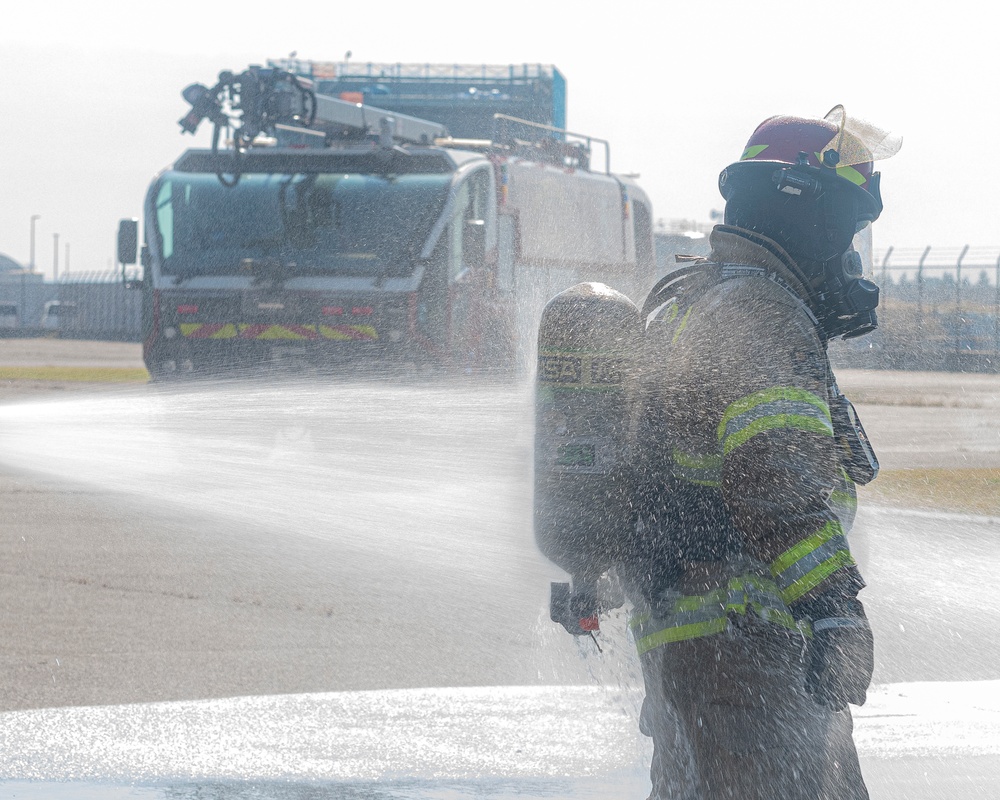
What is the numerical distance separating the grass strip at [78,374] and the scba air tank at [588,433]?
1705 centimetres

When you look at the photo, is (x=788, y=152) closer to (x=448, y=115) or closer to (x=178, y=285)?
(x=178, y=285)

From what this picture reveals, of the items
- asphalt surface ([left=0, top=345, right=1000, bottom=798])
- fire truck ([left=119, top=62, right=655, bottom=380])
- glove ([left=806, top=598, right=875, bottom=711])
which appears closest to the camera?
glove ([left=806, top=598, right=875, bottom=711])

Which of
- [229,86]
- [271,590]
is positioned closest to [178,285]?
[229,86]

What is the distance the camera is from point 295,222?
31.7 feet

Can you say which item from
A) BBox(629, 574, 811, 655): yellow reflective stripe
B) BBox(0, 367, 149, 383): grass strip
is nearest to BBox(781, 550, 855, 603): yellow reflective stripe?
BBox(629, 574, 811, 655): yellow reflective stripe

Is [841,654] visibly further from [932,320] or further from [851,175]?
[932,320]

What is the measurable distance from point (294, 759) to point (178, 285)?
6.59 m

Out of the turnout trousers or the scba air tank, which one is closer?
the turnout trousers

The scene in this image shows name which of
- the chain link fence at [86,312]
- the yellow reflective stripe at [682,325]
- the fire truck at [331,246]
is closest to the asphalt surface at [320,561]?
the fire truck at [331,246]

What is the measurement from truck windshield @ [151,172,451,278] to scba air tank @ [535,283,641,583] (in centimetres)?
697

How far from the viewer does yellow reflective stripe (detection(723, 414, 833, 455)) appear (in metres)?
2.09

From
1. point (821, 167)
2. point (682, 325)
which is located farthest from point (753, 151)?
point (682, 325)

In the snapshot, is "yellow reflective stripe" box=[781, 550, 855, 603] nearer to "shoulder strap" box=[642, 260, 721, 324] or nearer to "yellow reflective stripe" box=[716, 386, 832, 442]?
"yellow reflective stripe" box=[716, 386, 832, 442]

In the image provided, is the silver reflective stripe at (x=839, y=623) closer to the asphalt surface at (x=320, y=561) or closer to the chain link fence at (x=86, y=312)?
the asphalt surface at (x=320, y=561)
